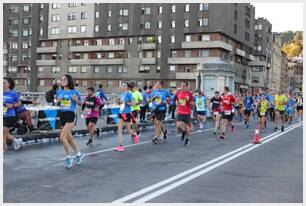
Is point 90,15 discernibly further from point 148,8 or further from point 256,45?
point 256,45

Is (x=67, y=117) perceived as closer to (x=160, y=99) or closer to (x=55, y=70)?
(x=160, y=99)

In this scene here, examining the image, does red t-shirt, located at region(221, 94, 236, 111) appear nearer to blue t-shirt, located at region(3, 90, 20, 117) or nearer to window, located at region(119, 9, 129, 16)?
blue t-shirt, located at region(3, 90, 20, 117)

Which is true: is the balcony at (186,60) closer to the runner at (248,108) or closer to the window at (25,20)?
the window at (25,20)

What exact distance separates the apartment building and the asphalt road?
55884 mm

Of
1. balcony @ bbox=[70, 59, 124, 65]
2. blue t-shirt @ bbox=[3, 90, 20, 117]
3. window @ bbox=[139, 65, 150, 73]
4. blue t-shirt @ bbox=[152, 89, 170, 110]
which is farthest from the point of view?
balcony @ bbox=[70, 59, 124, 65]

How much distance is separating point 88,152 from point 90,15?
70.2 m

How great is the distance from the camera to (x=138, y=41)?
75.7 m

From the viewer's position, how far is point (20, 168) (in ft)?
29.4

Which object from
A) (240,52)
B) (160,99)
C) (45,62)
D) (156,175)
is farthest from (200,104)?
(45,62)

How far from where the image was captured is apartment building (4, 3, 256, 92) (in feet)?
234

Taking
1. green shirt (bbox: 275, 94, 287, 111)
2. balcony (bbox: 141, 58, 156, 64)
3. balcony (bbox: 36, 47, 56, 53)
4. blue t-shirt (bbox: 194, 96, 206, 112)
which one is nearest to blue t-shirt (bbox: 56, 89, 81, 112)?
blue t-shirt (bbox: 194, 96, 206, 112)

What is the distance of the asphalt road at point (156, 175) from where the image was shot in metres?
6.76

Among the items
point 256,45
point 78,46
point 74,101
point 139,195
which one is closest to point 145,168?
point 74,101

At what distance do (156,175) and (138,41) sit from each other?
68.2 m
